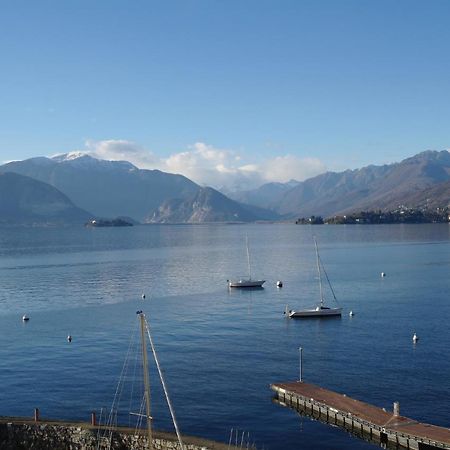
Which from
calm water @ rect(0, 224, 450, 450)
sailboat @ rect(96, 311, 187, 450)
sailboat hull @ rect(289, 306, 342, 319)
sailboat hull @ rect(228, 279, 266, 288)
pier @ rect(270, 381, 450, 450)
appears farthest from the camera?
sailboat hull @ rect(228, 279, 266, 288)

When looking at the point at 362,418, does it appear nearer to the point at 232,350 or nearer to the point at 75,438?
the point at 75,438

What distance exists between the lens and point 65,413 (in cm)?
5719

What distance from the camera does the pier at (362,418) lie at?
48.6 m

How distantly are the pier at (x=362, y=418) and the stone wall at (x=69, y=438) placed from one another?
13.1 metres

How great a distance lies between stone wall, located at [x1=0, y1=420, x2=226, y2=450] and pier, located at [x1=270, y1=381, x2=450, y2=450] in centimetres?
1313

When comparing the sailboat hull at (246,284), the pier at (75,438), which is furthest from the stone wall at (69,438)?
the sailboat hull at (246,284)

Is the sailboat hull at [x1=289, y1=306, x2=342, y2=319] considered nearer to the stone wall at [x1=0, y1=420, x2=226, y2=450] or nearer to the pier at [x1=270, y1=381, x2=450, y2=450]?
the pier at [x1=270, y1=381, x2=450, y2=450]

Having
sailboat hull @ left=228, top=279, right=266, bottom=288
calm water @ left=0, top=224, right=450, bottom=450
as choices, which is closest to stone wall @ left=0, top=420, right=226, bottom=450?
calm water @ left=0, top=224, right=450, bottom=450

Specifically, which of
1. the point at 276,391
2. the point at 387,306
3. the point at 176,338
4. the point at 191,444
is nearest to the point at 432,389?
the point at 276,391

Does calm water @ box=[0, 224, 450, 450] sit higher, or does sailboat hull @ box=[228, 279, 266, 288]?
sailboat hull @ box=[228, 279, 266, 288]

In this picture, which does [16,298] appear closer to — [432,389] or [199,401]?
[199,401]

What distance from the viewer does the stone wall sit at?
152 feet

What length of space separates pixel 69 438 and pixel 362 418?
24.8m

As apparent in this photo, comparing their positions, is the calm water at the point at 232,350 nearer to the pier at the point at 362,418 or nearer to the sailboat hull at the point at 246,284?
the pier at the point at 362,418
